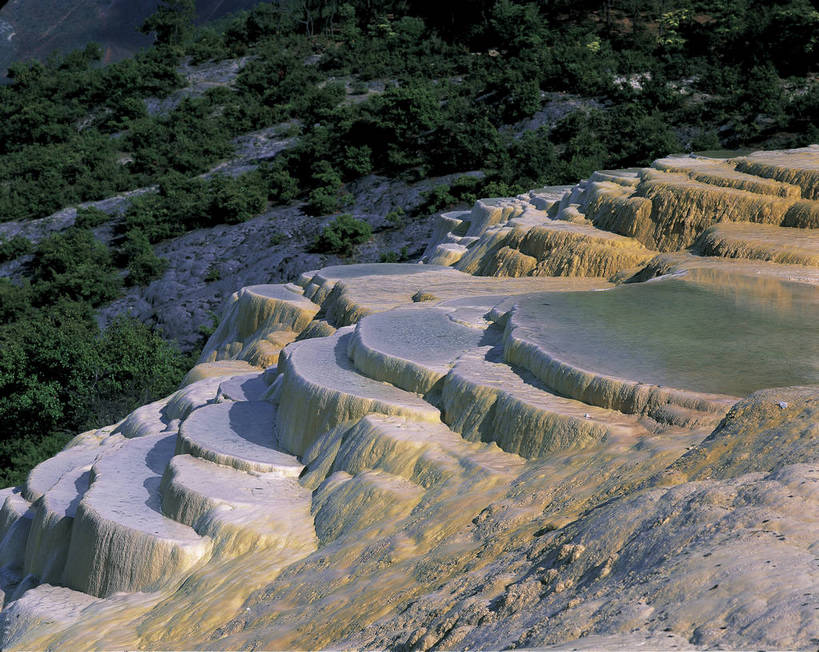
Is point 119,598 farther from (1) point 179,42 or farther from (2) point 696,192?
(1) point 179,42

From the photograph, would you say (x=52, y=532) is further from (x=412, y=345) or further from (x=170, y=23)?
(x=170, y=23)

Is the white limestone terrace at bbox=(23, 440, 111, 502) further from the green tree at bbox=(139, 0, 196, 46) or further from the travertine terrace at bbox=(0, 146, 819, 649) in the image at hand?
the green tree at bbox=(139, 0, 196, 46)

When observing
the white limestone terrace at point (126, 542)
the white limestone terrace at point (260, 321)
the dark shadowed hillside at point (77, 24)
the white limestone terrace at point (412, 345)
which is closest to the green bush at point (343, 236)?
the white limestone terrace at point (260, 321)

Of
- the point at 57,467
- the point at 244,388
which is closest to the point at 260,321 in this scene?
the point at 244,388

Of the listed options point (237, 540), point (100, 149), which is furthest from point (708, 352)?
point (100, 149)

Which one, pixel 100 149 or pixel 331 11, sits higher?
pixel 331 11

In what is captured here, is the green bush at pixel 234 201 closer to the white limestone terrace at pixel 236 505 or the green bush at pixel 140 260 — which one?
the green bush at pixel 140 260

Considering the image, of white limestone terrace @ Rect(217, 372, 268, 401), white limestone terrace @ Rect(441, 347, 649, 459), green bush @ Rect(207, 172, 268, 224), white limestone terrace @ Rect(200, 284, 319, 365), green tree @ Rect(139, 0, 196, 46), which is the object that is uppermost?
green tree @ Rect(139, 0, 196, 46)

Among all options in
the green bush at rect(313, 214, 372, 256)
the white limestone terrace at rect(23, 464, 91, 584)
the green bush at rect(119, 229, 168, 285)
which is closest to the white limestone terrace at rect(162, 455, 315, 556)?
the white limestone terrace at rect(23, 464, 91, 584)
